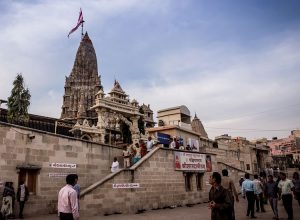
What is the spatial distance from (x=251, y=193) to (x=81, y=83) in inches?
2387

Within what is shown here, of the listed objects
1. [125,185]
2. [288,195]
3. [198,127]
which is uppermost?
[198,127]

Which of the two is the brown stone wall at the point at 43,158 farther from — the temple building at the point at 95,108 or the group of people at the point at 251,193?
the temple building at the point at 95,108

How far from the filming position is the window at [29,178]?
12125mm

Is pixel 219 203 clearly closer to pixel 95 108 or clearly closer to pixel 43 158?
pixel 43 158

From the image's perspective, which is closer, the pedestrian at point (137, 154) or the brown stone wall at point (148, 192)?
the brown stone wall at point (148, 192)

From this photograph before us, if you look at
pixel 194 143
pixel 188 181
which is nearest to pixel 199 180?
pixel 188 181

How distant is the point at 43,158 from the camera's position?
507 inches

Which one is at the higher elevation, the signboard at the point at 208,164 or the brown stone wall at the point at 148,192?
the signboard at the point at 208,164

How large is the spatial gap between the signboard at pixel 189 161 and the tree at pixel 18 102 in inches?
482

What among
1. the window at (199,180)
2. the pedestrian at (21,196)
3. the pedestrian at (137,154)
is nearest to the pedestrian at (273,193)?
the pedestrian at (137,154)

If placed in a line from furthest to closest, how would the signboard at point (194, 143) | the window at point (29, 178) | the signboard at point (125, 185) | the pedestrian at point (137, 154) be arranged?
the signboard at point (194, 143) → the pedestrian at point (137, 154) → the signboard at point (125, 185) → the window at point (29, 178)

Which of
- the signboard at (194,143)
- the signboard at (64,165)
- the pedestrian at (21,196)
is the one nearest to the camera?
the pedestrian at (21,196)

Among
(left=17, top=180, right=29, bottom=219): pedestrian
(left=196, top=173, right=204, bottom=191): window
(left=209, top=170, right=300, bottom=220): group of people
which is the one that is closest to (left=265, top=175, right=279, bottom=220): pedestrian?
(left=209, top=170, right=300, bottom=220): group of people

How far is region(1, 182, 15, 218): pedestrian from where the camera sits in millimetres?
10505
